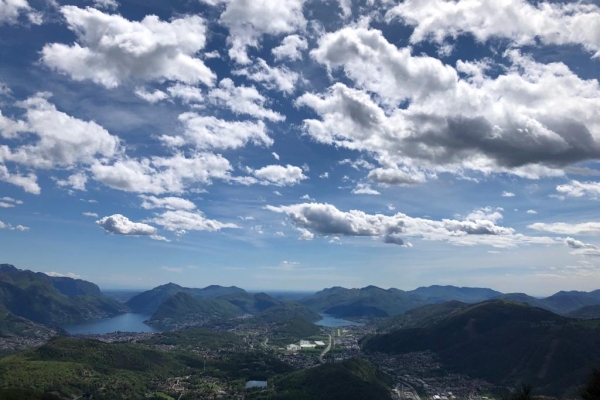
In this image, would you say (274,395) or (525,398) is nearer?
(525,398)

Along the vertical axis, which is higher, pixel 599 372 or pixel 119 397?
pixel 599 372

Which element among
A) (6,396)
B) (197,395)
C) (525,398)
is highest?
(525,398)

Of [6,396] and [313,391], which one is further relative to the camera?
[313,391]

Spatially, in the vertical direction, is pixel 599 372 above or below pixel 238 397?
above

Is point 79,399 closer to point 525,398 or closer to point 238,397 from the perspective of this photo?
point 238,397

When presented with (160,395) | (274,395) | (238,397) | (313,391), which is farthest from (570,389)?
(160,395)

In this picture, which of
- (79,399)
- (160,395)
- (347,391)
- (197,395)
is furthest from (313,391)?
(79,399)

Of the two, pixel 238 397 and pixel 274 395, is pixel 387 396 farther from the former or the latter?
pixel 238 397

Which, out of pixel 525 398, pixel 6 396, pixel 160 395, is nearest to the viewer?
pixel 525 398

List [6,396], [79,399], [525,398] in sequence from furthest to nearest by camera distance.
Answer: [79,399] → [6,396] → [525,398]
